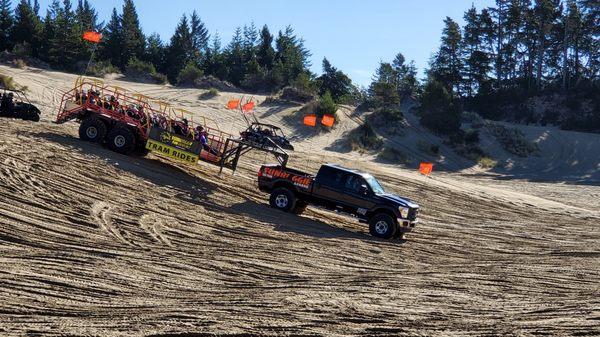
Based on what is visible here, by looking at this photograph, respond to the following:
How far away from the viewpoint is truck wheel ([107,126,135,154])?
2020 cm

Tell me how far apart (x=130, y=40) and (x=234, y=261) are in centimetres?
5066

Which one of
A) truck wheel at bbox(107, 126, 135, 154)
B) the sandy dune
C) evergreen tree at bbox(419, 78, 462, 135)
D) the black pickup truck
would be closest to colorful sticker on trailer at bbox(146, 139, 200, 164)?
the sandy dune

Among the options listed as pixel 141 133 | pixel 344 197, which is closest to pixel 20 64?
pixel 141 133

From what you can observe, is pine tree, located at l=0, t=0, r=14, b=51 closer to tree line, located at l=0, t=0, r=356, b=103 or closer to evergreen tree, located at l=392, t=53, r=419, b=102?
tree line, located at l=0, t=0, r=356, b=103

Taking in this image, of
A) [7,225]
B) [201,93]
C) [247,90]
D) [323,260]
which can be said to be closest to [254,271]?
[323,260]

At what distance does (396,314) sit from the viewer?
9.16m

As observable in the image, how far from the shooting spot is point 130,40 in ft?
193

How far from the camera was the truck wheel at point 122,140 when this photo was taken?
66.3 feet

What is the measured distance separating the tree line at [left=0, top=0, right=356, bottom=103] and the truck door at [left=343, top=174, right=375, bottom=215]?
27855 millimetres

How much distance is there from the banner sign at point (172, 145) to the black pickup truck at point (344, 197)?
2680mm

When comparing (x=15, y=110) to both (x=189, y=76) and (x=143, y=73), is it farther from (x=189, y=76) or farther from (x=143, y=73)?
(x=143, y=73)

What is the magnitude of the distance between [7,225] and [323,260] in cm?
609

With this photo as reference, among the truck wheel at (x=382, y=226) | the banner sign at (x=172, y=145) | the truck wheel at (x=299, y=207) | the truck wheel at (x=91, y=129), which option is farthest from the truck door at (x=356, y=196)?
the truck wheel at (x=91, y=129)

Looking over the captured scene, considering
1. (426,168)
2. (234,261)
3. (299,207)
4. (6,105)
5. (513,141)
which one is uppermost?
(513,141)
